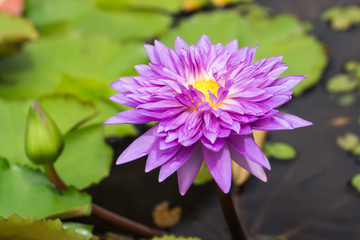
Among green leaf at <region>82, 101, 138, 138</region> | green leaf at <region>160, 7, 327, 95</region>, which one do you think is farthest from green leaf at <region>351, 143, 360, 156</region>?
green leaf at <region>82, 101, 138, 138</region>

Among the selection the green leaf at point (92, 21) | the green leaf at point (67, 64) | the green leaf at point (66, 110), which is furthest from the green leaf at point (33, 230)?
the green leaf at point (92, 21)

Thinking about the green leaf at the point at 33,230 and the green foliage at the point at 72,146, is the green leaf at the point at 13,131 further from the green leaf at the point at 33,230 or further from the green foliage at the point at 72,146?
the green leaf at the point at 33,230

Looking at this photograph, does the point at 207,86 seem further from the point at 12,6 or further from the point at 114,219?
the point at 12,6

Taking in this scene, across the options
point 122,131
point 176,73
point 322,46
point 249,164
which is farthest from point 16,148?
point 322,46

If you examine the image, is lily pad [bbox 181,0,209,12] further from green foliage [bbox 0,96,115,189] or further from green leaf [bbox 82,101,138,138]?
green foliage [bbox 0,96,115,189]

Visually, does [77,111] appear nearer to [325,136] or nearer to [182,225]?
[182,225]

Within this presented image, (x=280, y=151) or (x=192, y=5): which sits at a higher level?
(x=192, y=5)

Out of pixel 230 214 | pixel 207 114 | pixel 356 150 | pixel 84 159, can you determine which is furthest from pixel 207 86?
pixel 356 150
